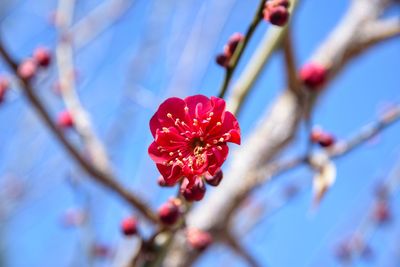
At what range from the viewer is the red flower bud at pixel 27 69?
1.38 m

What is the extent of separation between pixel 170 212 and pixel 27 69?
0.83m

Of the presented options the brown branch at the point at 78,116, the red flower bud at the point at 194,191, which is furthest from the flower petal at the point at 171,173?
the brown branch at the point at 78,116

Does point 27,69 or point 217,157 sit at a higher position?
point 27,69

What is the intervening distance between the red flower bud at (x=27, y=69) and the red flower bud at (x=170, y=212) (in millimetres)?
683

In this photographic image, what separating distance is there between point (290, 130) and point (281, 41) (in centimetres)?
57

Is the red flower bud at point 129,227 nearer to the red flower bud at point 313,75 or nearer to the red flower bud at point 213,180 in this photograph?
the red flower bud at point 213,180

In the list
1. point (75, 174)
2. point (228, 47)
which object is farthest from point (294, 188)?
point (228, 47)

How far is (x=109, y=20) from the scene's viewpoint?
2.78 meters

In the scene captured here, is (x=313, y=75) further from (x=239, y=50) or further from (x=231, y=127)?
(x=231, y=127)

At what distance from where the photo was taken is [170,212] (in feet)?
3.25

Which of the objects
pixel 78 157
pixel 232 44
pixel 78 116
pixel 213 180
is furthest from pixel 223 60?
pixel 78 116

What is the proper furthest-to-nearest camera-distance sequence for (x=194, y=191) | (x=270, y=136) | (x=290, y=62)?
(x=270, y=136) → (x=290, y=62) → (x=194, y=191)

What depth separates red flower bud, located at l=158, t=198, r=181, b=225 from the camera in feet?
3.23

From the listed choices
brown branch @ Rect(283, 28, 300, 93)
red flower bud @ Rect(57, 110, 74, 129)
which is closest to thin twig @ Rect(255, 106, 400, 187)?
brown branch @ Rect(283, 28, 300, 93)
